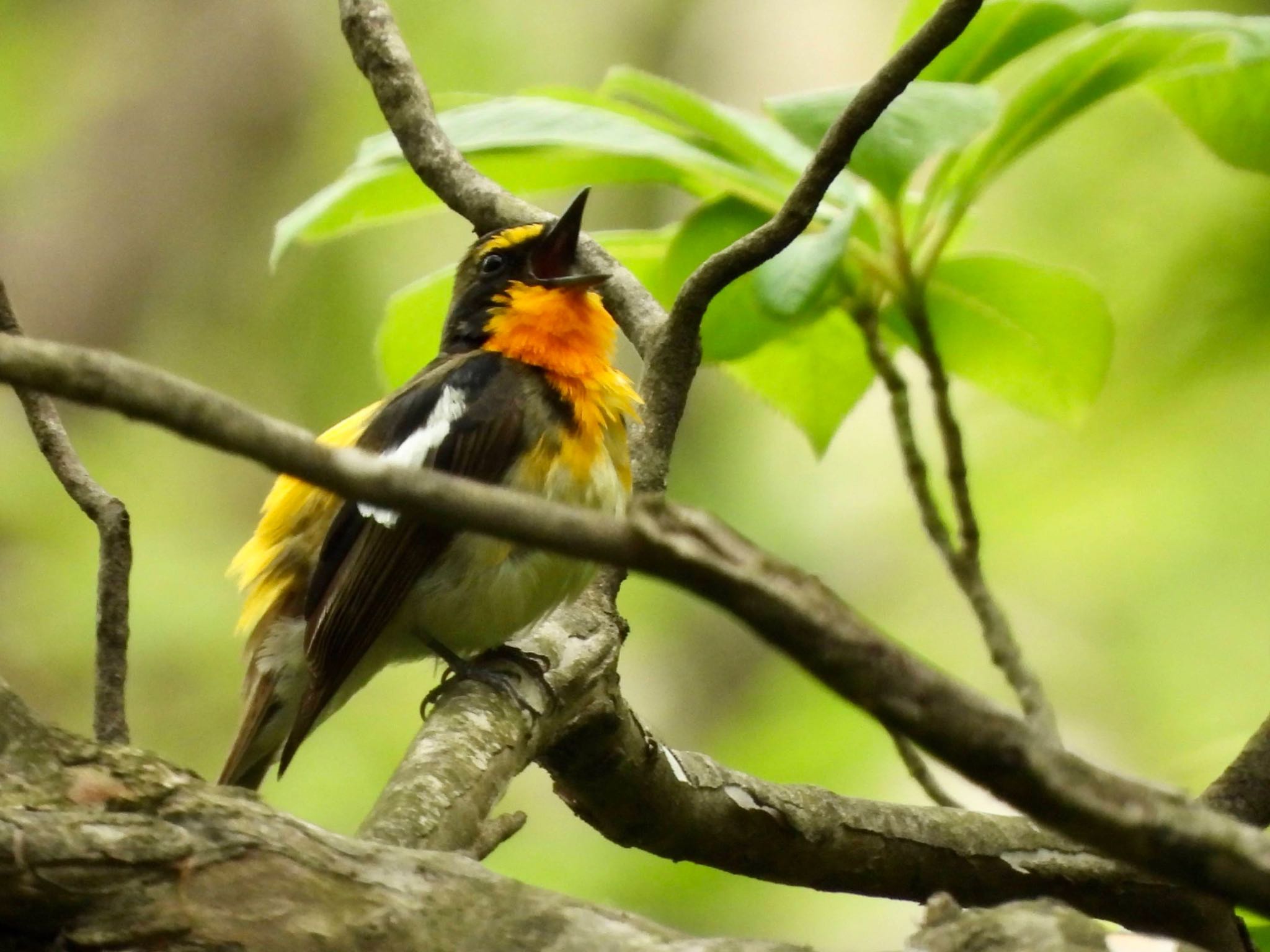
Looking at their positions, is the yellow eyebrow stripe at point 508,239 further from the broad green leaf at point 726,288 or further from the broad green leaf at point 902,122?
the broad green leaf at point 902,122

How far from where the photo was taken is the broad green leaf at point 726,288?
2889 millimetres

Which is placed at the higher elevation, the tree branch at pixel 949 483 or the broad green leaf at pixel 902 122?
the broad green leaf at pixel 902 122

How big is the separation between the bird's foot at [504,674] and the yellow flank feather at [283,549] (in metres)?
0.55

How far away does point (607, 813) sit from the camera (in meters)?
2.66

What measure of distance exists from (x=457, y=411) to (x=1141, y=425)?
2191mm

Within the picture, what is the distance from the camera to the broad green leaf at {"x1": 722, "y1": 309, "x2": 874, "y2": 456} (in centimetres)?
315

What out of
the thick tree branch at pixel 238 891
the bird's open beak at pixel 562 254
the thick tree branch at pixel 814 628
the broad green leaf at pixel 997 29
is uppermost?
the bird's open beak at pixel 562 254

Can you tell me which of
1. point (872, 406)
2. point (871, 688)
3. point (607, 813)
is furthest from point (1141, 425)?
point (871, 688)

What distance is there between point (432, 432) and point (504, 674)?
2.94ft

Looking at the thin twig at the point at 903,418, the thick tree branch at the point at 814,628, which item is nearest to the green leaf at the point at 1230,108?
the thin twig at the point at 903,418

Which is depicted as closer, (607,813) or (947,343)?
(607,813)

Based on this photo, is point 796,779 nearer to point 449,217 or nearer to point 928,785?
point 928,785

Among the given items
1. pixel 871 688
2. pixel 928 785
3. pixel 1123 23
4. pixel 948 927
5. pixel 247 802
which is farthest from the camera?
pixel 928 785

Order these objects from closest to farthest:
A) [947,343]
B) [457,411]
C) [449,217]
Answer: [947,343]
[457,411]
[449,217]
